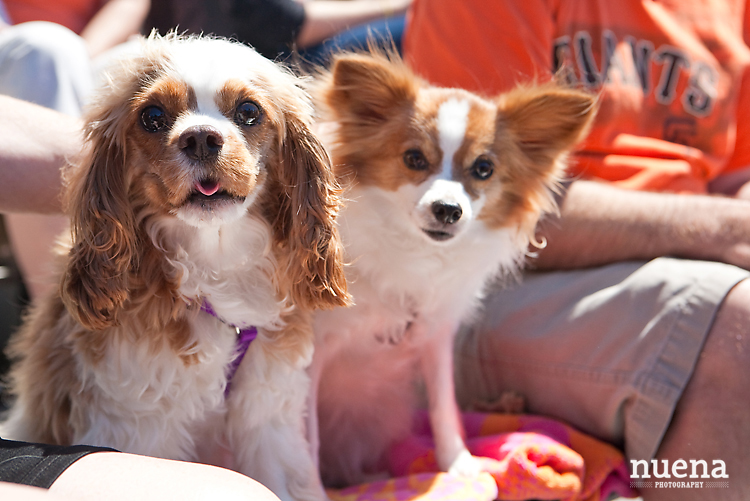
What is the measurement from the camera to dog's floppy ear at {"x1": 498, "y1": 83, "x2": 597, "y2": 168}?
74.7 inches

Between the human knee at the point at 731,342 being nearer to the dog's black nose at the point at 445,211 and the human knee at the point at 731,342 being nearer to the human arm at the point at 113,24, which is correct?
the dog's black nose at the point at 445,211

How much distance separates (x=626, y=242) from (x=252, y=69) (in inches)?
59.0

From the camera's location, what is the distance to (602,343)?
77.7 inches

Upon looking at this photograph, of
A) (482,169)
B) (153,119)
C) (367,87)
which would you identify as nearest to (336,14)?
(367,87)

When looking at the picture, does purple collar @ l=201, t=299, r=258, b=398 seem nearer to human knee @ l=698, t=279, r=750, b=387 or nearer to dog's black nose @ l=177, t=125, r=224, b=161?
dog's black nose @ l=177, t=125, r=224, b=161

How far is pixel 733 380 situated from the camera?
1.73 metres

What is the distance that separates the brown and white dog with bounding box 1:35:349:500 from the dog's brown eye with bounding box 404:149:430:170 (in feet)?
1.46

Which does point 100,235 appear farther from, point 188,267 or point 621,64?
point 621,64

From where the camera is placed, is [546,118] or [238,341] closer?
[238,341]

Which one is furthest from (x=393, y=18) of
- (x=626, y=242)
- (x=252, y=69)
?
(x=252, y=69)

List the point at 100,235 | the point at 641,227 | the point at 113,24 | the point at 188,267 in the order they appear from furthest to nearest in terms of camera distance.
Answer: the point at 113,24 → the point at 641,227 → the point at 188,267 → the point at 100,235

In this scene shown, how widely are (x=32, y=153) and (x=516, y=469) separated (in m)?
1.62

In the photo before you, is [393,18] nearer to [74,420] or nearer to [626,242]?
[626,242]

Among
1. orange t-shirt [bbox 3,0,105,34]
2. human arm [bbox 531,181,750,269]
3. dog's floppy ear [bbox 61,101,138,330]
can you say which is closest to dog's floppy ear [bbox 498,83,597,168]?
human arm [bbox 531,181,750,269]
